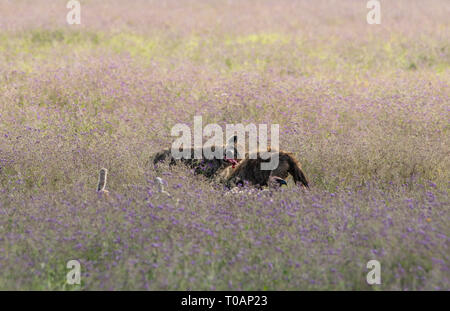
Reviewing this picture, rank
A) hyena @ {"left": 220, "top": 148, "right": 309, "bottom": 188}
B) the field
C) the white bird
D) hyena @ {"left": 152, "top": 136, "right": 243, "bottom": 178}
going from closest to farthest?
1. the field
2. the white bird
3. hyena @ {"left": 220, "top": 148, "right": 309, "bottom": 188}
4. hyena @ {"left": 152, "top": 136, "right": 243, "bottom": 178}

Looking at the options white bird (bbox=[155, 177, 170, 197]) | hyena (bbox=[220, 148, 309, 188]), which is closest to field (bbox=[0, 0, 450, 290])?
white bird (bbox=[155, 177, 170, 197])

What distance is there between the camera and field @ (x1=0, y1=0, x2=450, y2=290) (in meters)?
4.05

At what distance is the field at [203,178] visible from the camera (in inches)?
159

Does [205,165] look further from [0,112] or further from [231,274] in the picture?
[0,112]

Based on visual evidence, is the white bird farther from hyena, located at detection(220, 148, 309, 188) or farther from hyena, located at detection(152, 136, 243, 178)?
hyena, located at detection(152, 136, 243, 178)

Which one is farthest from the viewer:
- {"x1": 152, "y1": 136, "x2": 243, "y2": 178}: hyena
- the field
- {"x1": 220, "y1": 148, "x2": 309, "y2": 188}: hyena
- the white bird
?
{"x1": 152, "y1": 136, "x2": 243, "y2": 178}: hyena

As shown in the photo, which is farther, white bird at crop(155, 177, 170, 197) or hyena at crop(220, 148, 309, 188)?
hyena at crop(220, 148, 309, 188)

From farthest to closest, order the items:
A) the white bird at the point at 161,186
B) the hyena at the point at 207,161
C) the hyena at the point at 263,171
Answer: the hyena at the point at 207,161
the hyena at the point at 263,171
the white bird at the point at 161,186

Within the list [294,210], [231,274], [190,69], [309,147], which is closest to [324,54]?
[190,69]

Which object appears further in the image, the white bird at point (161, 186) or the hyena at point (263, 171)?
the hyena at point (263, 171)

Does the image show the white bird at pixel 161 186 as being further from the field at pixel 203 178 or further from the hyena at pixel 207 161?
the hyena at pixel 207 161

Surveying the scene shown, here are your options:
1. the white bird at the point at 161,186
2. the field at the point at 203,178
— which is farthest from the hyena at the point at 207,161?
the white bird at the point at 161,186

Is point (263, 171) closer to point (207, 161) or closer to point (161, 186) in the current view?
point (207, 161)

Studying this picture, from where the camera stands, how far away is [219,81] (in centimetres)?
920
